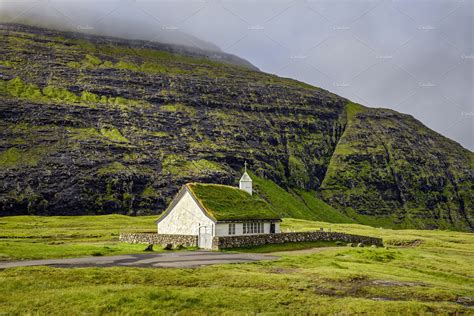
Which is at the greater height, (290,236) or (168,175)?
(168,175)

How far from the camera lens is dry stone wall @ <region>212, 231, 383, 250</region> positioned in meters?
56.8

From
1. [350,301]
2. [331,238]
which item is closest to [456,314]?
[350,301]

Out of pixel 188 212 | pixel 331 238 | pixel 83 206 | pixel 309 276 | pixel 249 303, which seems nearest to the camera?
pixel 249 303

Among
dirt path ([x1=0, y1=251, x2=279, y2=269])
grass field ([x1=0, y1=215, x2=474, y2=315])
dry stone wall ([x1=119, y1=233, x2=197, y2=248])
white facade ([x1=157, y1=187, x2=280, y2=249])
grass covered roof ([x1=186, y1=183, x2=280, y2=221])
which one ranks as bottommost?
grass field ([x1=0, y1=215, x2=474, y2=315])

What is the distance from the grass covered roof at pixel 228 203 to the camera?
6334 cm

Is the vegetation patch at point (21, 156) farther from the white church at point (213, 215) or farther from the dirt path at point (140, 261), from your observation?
the dirt path at point (140, 261)

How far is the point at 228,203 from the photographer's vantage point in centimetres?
6788

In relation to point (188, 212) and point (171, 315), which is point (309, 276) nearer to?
point (171, 315)

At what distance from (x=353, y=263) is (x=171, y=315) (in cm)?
2678

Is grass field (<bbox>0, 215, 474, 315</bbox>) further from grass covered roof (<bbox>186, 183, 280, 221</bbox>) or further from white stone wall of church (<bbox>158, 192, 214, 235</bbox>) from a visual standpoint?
white stone wall of church (<bbox>158, 192, 214, 235</bbox>)

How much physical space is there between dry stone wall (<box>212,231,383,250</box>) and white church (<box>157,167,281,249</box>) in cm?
190

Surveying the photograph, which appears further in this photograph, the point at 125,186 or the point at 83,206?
the point at 125,186

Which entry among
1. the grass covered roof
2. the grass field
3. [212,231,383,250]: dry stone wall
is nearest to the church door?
[212,231,383,250]: dry stone wall

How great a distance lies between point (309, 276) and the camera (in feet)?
119
